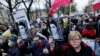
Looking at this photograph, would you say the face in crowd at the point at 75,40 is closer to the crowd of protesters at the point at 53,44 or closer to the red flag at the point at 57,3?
the crowd of protesters at the point at 53,44

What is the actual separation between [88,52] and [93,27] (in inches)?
193

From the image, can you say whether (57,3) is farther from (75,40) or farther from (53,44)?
(75,40)

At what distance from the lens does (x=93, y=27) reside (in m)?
10.9

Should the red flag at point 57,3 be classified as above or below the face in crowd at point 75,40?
above

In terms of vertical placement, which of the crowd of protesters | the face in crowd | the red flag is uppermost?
the red flag

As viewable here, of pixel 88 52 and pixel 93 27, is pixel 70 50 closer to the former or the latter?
pixel 88 52

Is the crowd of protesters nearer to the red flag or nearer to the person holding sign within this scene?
the person holding sign

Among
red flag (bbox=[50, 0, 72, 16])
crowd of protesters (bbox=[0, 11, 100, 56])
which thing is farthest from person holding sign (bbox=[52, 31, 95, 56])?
red flag (bbox=[50, 0, 72, 16])

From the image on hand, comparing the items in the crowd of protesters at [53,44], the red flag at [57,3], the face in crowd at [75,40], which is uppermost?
the red flag at [57,3]

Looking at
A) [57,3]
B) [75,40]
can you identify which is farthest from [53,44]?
[57,3]

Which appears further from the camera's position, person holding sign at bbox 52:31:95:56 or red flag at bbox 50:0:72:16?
red flag at bbox 50:0:72:16

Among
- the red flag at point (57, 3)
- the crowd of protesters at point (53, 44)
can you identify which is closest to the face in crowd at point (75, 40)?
the crowd of protesters at point (53, 44)

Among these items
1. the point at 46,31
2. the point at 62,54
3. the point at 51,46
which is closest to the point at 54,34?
the point at 51,46

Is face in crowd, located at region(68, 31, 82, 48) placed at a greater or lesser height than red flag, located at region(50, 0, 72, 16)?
lesser
